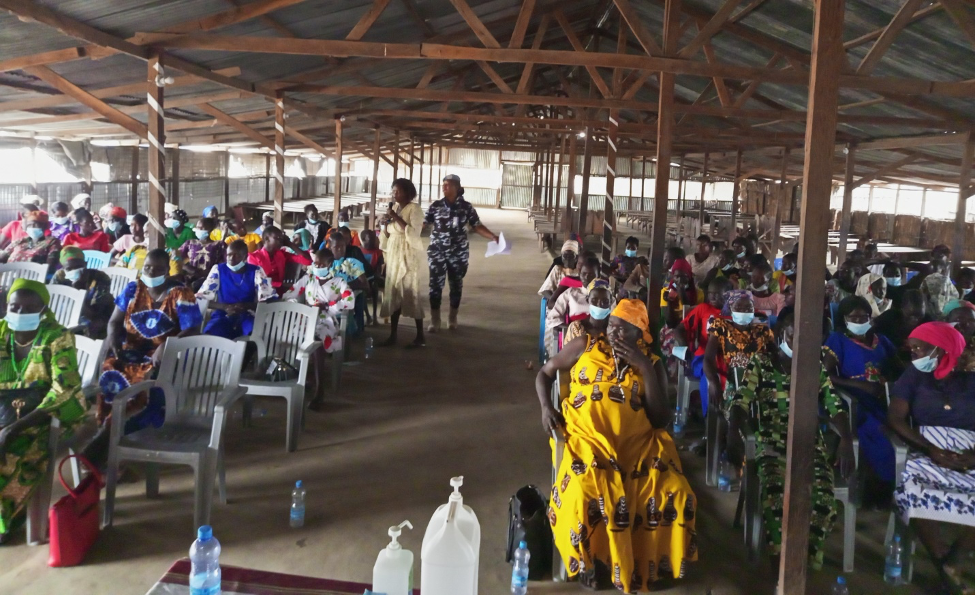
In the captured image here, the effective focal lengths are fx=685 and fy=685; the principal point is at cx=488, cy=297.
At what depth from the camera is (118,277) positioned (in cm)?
583

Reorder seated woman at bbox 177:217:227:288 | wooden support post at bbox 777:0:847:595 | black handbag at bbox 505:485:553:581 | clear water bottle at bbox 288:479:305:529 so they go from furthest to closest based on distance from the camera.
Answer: seated woman at bbox 177:217:227:288
clear water bottle at bbox 288:479:305:529
black handbag at bbox 505:485:553:581
wooden support post at bbox 777:0:847:595

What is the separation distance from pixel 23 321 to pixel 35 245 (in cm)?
421

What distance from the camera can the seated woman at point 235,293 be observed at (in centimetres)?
530

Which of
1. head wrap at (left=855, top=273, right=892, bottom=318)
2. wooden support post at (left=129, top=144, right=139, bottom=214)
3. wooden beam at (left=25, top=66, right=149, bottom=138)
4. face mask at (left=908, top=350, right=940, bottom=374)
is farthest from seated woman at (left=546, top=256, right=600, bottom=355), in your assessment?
wooden support post at (left=129, top=144, right=139, bottom=214)

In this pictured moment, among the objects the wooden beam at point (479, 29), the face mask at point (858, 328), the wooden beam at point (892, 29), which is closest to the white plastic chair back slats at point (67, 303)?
the wooden beam at point (479, 29)

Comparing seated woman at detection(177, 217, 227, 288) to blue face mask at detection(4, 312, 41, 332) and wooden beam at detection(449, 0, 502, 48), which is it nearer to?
blue face mask at detection(4, 312, 41, 332)

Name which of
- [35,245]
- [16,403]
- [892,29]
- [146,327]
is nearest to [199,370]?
[146,327]

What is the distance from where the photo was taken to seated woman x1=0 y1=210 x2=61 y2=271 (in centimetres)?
674

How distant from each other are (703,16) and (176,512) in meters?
7.77

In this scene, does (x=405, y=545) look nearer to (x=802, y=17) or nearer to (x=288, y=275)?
(x=288, y=275)

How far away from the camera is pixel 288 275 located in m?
7.00

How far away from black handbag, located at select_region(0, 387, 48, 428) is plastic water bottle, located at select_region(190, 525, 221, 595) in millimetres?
1939

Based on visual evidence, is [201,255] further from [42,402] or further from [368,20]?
[42,402]

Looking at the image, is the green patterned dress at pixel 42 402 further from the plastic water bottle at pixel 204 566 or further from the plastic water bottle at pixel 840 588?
A: the plastic water bottle at pixel 840 588
